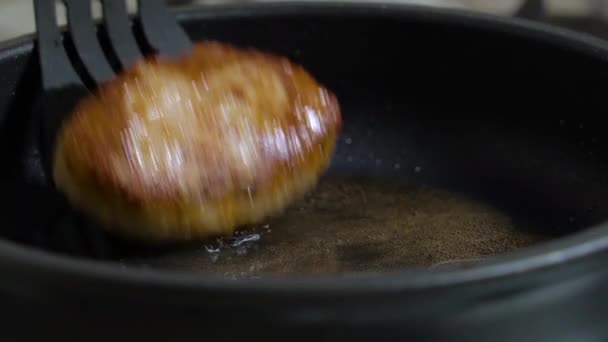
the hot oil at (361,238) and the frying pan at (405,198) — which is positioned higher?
the frying pan at (405,198)

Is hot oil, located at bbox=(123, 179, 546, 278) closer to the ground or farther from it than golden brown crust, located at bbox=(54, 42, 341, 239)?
closer to the ground

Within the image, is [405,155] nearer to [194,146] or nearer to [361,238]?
[361,238]

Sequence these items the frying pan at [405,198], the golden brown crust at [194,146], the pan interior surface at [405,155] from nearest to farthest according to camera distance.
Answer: the frying pan at [405,198] < the golden brown crust at [194,146] < the pan interior surface at [405,155]

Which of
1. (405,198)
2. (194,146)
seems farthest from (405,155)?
(194,146)

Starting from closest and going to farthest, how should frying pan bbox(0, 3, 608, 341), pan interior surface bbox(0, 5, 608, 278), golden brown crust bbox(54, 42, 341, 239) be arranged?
frying pan bbox(0, 3, 608, 341) → golden brown crust bbox(54, 42, 341, 239) → pan interior surface bbox(0, 5, 608, 278)

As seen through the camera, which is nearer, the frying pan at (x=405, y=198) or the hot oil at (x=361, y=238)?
the frying pan at (x=405, y=198)

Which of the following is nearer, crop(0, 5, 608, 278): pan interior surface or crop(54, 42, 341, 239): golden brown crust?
crop(54, 42, 341, 239): golden brown crust
